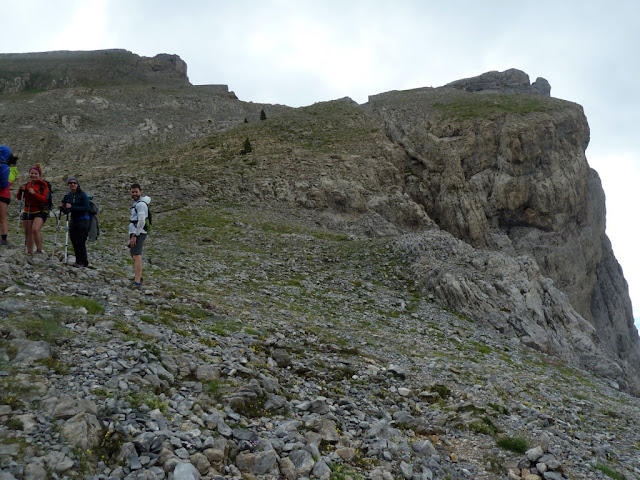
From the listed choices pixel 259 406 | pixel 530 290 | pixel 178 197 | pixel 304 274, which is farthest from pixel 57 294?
pixel 178 197

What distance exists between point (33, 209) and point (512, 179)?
56245 millimetres

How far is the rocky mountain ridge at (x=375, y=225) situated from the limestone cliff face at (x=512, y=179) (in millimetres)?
271

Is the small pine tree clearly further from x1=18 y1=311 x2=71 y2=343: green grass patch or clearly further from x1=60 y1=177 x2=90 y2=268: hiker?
x1=18 y1=311 x2=71 y2=343: green grass patch

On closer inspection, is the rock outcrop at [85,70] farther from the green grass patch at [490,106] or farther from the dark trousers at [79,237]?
the dark trousers at [79,237]

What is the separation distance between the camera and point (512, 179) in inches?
2233

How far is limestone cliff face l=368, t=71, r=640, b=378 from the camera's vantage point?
183ft

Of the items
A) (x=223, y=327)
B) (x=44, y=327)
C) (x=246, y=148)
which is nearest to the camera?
(x=44, y=327)

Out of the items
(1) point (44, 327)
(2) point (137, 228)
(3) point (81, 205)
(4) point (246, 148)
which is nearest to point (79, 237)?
(3) point (81, 205)

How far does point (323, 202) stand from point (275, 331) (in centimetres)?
3196

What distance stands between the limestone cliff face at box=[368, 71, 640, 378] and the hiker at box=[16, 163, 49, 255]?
46335 millimetres

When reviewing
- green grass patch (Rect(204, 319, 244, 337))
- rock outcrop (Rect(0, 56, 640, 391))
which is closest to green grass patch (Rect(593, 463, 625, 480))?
green grass patch (Rect(204, 319, 244, 337))

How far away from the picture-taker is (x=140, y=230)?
14.5 meters

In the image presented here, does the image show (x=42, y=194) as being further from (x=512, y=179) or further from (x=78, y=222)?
(x=512, y=179)

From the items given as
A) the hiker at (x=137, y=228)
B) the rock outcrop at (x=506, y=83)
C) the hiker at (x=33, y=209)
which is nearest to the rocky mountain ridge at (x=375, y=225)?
the rock outcrop at (x=506, y=83)
